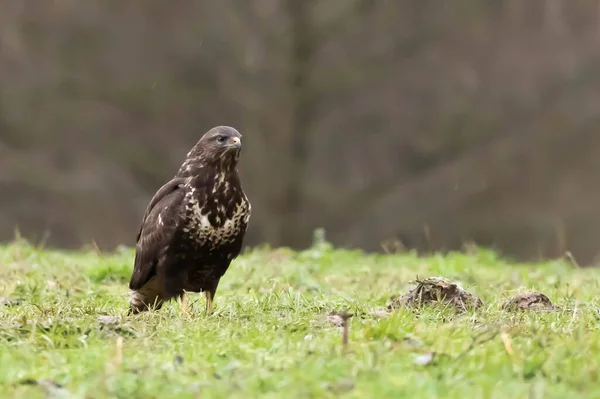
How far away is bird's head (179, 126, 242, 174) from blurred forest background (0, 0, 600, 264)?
27.0ft

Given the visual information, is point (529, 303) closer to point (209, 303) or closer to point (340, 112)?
point (209, 303)

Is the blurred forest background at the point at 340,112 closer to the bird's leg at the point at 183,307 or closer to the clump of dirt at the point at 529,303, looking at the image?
the bird's leg at the point at 183,307

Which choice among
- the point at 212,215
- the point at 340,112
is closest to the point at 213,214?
the point at 212,215

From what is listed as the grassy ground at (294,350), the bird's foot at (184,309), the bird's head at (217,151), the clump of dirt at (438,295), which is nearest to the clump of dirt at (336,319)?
the grassy ground at (294,350)

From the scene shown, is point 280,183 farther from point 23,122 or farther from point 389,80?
point 23,122

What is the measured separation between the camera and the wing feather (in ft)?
18.5

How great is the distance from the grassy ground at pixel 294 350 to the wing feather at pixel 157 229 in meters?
0.27

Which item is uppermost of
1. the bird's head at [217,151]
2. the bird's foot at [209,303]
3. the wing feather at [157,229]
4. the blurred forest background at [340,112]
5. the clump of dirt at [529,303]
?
the blurred forest background at [340,112]

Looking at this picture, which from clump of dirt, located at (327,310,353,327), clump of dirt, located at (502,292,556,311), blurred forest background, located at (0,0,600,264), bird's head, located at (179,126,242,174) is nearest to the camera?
clump of dirt, located at (327,310,353,327)

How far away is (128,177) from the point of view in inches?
580

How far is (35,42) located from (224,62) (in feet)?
9.70

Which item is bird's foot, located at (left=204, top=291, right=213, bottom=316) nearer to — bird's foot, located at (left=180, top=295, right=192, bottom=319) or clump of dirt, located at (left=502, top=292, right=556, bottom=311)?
A: bird's foot, located at (left=180, top=295, right=192, bottom=319)

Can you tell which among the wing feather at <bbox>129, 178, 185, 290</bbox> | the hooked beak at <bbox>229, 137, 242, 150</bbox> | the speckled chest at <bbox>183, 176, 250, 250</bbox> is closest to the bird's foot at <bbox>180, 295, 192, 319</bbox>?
the wing feather at <bbox>129, 178, 185, 290</bbox>

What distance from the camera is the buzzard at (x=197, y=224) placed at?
5602 mm
